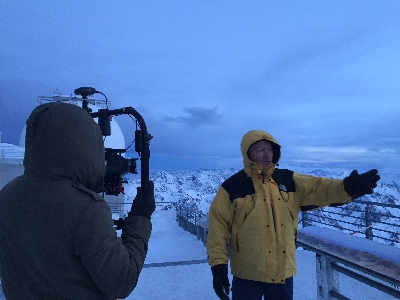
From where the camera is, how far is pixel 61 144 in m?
1.17

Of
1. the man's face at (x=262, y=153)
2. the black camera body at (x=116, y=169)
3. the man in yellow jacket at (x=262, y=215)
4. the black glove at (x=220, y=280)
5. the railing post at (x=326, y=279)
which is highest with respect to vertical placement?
the man's face at (x=262, y=153)

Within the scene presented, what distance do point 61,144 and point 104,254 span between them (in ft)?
1.54

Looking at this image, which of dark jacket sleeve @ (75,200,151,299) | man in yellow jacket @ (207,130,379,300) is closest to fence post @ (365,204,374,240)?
man in yellow jacket @ (207,130,379,300)

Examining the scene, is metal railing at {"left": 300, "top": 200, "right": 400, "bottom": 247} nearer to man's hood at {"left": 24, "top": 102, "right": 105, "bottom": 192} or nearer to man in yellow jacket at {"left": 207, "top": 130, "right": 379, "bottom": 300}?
man in yellow jacket at {"left": 207, "top": 130, "right": 379, "bottom": 300}

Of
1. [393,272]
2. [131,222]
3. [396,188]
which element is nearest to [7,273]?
[131,222]

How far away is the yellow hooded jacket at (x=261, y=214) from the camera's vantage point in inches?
90.9

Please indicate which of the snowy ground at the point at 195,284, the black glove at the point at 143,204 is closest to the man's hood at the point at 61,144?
the black glove at the point at 143,204

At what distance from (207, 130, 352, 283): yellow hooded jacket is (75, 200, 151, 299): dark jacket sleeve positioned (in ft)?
4.31

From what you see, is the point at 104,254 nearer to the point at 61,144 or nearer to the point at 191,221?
the point at 61,144

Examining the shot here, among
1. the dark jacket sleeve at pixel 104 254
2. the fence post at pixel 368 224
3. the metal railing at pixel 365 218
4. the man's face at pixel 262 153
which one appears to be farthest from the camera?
the fence post at pixel 368 224

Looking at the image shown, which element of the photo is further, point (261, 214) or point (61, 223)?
point (261, 214)

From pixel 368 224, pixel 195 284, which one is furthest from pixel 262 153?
pixel 368 224

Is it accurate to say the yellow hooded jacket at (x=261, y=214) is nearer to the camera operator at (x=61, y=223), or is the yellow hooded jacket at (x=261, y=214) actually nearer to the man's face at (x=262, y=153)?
the man's face at (x=262, y=153)

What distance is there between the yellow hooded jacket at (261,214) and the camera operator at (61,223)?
4.22 ft
